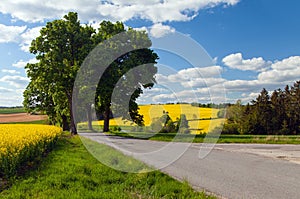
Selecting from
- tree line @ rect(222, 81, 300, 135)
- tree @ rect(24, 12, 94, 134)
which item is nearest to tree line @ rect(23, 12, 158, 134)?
tree @ rect(24, 12, 94, 134)

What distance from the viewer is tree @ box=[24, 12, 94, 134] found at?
30844mm

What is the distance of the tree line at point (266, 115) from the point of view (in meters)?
46.5

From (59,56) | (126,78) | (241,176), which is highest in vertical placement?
(59,56)

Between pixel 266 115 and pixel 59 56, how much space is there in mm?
33042

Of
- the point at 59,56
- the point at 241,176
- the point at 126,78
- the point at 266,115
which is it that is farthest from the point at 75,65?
the point at 266,115

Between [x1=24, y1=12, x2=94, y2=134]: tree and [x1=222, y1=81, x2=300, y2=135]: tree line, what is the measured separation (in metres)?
23.5

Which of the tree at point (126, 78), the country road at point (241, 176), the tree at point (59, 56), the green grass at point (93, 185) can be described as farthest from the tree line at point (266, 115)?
the green grass at point (93, 185)

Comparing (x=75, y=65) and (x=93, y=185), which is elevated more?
(x=75, y=65)

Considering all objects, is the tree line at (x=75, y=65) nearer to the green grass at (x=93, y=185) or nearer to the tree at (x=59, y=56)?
the tree at (x=59, y=56)

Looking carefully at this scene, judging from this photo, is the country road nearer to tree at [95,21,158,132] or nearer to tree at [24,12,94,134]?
tree at [95,21,158,132]

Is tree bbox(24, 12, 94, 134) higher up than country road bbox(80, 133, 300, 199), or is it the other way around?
tree bbox(24, 12, 94, 134)

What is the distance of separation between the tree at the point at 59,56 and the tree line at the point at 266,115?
23.5 metres

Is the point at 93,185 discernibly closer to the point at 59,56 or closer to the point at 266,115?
the point at 59,56

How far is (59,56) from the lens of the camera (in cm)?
3117
